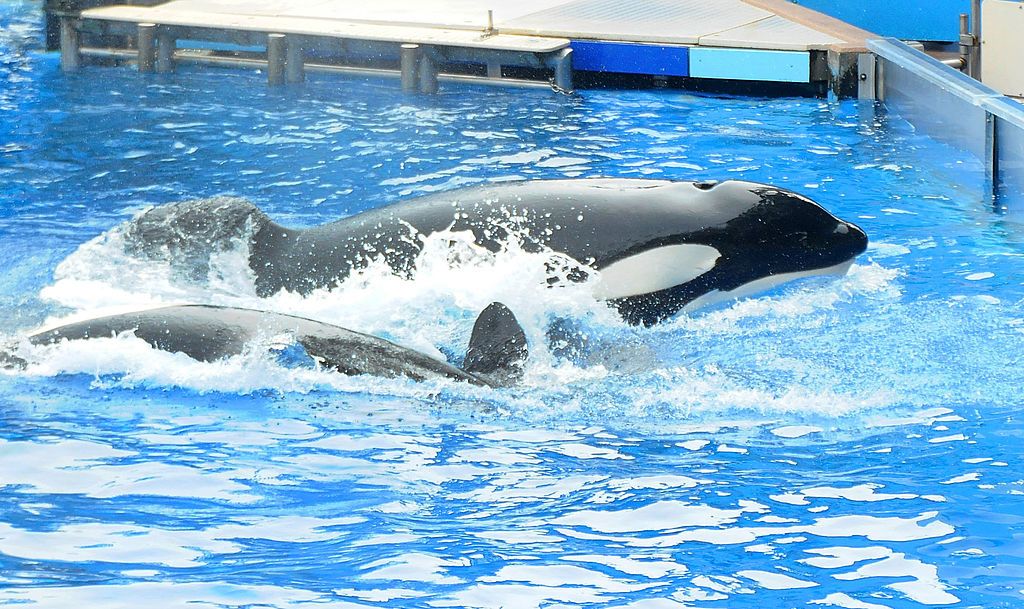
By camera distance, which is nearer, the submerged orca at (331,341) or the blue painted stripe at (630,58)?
the submerged orca at (331,341)

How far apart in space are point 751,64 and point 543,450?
748 centimetres

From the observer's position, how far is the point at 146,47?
1310cm

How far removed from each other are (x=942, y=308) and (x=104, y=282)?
392cm

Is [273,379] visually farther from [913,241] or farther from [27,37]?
[27,37]

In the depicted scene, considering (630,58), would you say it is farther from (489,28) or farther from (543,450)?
(543,450)

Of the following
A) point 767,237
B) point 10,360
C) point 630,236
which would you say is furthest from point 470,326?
point 10,360

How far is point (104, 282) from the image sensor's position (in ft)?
21.5

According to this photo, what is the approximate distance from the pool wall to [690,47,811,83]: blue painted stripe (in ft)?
1.74

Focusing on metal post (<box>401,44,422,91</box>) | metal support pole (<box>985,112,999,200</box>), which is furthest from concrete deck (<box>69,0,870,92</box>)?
metal support pole (<box>985,112,999,200</box>)

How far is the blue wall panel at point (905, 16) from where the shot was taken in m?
12.5

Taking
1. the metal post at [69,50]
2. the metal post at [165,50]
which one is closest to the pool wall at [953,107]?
the metal post at [165,50]

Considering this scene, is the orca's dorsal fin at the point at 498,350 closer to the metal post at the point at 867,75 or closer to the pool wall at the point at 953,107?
the pool wall at the point at 953,107

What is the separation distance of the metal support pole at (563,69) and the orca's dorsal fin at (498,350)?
22.6ft

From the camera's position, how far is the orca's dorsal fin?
16.6 feet
